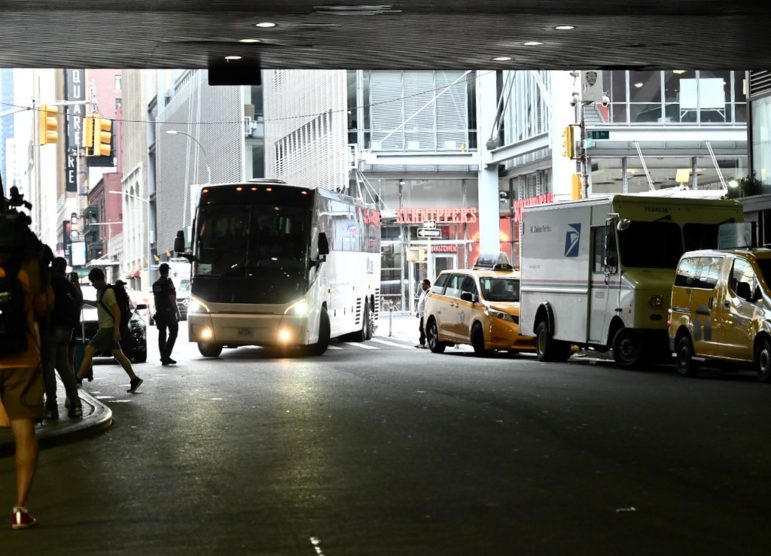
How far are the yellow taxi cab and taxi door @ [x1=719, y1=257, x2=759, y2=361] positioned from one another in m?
8.67

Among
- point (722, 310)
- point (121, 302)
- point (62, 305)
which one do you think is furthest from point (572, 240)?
point (62, 305)

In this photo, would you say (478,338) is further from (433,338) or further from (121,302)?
(121,302)

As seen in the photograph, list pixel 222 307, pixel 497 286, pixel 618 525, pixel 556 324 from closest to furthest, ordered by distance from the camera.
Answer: pixel 618 525 → pixel 556 324 → pixel 222 307 → pixel 497 286

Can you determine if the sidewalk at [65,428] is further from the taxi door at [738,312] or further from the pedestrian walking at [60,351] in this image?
the taxi door at [738,312]

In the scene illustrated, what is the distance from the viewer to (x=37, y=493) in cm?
1023

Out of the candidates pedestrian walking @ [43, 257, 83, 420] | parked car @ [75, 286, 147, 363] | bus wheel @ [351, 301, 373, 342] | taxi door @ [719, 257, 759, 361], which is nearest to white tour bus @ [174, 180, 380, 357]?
parked car @ [75, 286, 147, 363]

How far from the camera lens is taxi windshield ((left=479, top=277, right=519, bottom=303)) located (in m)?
30.0

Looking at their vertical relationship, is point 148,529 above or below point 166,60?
below

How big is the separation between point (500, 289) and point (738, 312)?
10.4m

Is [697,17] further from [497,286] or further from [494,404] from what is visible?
[497,286]

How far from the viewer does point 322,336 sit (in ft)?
101

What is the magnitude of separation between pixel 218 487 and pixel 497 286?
20.4m

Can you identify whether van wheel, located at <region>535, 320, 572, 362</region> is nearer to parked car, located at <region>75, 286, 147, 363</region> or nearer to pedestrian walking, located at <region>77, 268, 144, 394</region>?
parked car, located at <region>75, 286, 147, 363</region>

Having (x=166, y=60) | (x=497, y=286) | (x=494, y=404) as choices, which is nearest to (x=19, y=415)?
(x=494, y=404)
